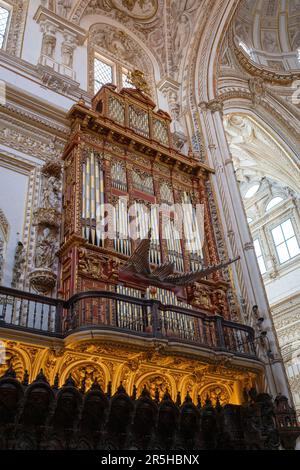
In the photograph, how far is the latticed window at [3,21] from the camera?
13198 millimetres

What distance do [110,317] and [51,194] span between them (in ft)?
12.3

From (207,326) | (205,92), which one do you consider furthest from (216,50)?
(207,326)

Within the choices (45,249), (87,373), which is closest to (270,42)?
(45,249)

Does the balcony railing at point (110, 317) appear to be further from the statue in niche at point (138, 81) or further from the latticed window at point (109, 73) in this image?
the latticed window at point (109, 73)

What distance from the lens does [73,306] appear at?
26.3ft

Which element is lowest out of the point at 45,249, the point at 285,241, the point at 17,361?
the point at 17,361

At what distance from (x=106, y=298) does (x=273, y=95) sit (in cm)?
1674

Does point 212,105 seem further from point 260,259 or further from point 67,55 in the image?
point 260,259

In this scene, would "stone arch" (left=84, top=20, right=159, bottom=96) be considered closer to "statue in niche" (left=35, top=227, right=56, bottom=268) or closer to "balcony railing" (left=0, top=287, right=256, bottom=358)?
"statue in niche" (left=35, top=227, right=56, bottom=268)

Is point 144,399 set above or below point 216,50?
below

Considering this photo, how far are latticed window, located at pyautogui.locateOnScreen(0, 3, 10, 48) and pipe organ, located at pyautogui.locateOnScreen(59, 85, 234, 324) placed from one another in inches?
132

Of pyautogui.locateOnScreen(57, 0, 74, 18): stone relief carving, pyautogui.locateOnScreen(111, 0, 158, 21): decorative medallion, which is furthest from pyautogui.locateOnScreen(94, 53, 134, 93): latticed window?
pyautogui.locateOnScreen(111, 0, 158, 21): decorative medallion

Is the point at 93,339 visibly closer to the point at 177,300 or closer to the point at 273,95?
the point at 177,300

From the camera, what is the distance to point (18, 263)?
8953 mm
